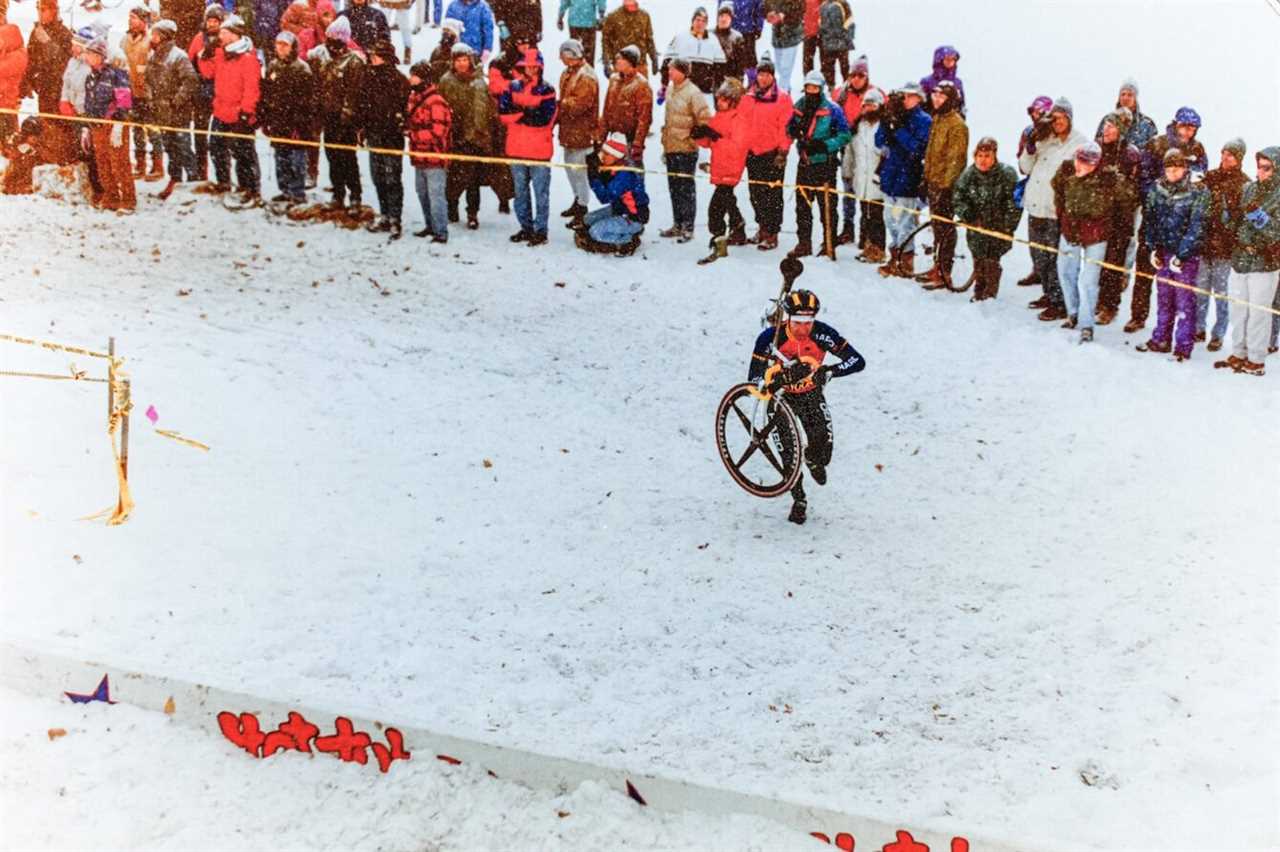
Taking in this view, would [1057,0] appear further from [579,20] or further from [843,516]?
[843,516]

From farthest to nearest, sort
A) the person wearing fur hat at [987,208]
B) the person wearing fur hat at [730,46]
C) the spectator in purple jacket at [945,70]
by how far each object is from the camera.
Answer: the person wearing fur hat at [730,46] < the spectator in purple jacket at [945,70] < the person wearing fur hat at [987,208]

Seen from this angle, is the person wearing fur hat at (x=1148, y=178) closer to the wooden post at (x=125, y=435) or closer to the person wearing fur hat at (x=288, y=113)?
the wooden post at (x=125, y=435)

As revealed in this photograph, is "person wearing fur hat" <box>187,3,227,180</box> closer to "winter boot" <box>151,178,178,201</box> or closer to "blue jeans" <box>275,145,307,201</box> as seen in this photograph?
"winter boot" <box>151,178,178,201</box>

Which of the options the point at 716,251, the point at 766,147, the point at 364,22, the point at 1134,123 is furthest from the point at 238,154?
the point at 1134,123

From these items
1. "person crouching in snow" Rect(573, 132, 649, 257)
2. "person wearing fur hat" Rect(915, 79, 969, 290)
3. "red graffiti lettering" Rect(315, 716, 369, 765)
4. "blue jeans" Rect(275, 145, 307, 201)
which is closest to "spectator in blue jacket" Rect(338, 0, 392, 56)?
"blue jeans" Rect(275, 145, 307, 201)

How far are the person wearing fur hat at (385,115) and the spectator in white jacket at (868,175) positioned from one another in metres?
5.12

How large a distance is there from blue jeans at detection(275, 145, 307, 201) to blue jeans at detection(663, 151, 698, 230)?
4415 mm

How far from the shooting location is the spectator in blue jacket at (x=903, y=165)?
1305 cm

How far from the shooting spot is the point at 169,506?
26.9 feet

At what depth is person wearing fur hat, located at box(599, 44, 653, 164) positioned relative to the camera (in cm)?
1362

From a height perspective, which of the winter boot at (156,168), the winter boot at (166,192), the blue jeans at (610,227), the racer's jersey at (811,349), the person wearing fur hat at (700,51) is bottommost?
the racer's jersey at (811,349)

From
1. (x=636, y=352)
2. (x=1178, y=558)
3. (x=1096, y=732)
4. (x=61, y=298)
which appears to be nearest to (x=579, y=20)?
(x=636, y=352)

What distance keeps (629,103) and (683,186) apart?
3.71ft

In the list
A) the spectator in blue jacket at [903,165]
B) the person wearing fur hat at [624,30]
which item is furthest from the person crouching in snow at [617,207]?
the spectator in blue jacket at [903,165]
